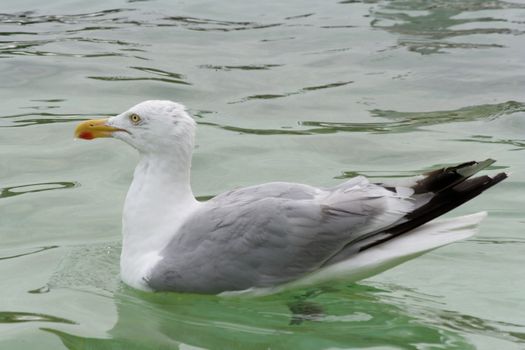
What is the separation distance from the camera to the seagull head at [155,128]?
19.8 ft

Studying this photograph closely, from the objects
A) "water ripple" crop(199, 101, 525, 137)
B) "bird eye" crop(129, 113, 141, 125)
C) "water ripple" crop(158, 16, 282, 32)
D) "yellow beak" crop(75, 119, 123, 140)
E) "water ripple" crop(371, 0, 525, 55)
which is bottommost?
"water ripple" crop(199, 101, 525, 137)

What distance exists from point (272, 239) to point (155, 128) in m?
0.91

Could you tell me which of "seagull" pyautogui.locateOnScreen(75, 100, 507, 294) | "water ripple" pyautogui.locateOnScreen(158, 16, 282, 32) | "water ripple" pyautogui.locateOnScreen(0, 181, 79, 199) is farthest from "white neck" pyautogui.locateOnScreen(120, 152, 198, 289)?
"water ripple" pyautogui.locateOnScreen(158, 16, 282, 32)

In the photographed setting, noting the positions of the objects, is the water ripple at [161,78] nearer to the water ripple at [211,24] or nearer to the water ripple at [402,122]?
the water ripple at [402,122]

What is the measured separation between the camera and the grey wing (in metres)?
5.62

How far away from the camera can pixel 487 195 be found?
7.81m

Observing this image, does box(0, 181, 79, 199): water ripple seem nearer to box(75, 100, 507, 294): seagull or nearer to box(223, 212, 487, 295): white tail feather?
box(75, 100, 507, 294): seagull

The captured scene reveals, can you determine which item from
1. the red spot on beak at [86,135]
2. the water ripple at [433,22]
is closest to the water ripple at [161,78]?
the water ripple at [433,22]

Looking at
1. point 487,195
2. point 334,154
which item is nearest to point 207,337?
point 487,195

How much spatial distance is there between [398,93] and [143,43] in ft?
10.1

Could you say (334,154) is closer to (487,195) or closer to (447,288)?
(487,195)

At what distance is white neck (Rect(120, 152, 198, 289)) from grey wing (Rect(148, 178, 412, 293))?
0.72 ft

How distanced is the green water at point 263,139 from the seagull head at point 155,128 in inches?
31.2

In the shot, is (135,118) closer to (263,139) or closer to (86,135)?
(86,135)
